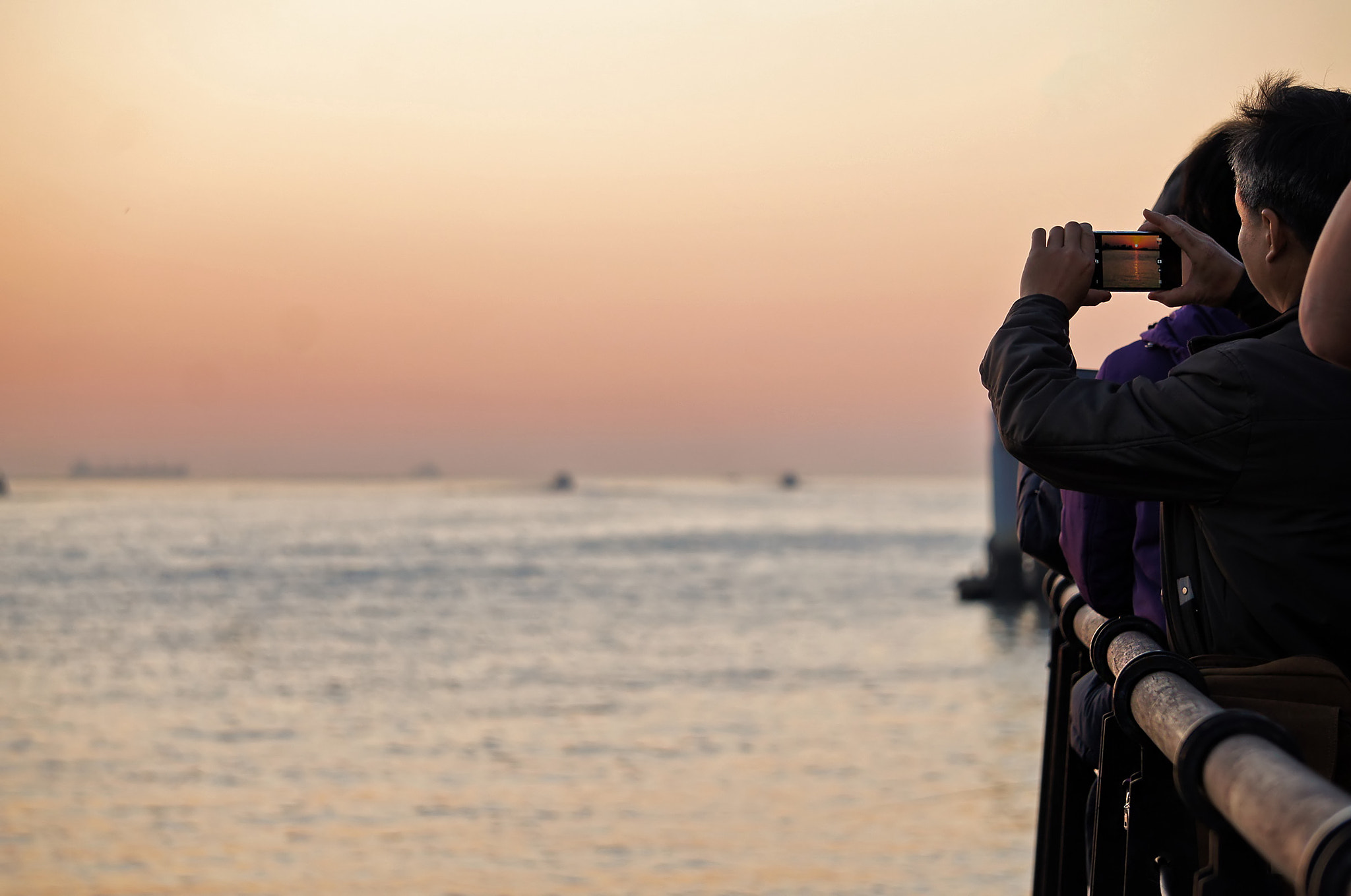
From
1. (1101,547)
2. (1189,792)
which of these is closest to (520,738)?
(1101,547)

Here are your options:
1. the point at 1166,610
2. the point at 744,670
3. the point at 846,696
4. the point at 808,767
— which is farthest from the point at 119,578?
the point at 1166,610

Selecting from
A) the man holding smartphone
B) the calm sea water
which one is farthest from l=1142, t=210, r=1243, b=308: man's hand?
the calm sea water

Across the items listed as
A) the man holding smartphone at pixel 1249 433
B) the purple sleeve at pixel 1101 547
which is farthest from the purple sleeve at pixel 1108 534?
the man holding smartphone at pixel 1249 433

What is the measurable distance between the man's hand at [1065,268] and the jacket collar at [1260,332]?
0.89ft

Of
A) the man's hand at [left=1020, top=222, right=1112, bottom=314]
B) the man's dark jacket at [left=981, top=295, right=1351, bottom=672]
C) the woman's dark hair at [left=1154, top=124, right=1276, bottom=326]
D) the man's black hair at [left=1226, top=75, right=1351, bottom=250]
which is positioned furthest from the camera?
the woman's dark hair at [left=1154, top=124, right=1276, bottom=326]

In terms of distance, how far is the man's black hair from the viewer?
182 cm

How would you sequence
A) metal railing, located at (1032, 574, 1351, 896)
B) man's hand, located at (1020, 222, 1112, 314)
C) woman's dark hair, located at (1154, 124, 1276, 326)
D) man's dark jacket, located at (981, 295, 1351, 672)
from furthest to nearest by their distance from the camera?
woman's dark hair, located at (1154, 124, 1276, 326) < man's hand, located at (1020, 222, 1112, 314) < man's dark jacket, located at (981, 295, 1351, 672) < metal railing, located at (1032, 574, 1351, 896)

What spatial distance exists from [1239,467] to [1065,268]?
539 millimetres

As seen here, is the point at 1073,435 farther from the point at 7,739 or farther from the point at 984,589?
the point at 984,589

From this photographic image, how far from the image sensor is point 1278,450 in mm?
1676

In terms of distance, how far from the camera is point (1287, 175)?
185 centimetres

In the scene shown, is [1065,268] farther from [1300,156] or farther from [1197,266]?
[1300,156]

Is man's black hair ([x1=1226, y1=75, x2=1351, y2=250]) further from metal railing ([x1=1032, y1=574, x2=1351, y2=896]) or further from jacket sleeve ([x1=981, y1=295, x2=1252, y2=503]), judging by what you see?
metal railing ([x1=1032, y1=574, x2=1351, y2=896])

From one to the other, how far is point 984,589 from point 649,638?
15.2 m
